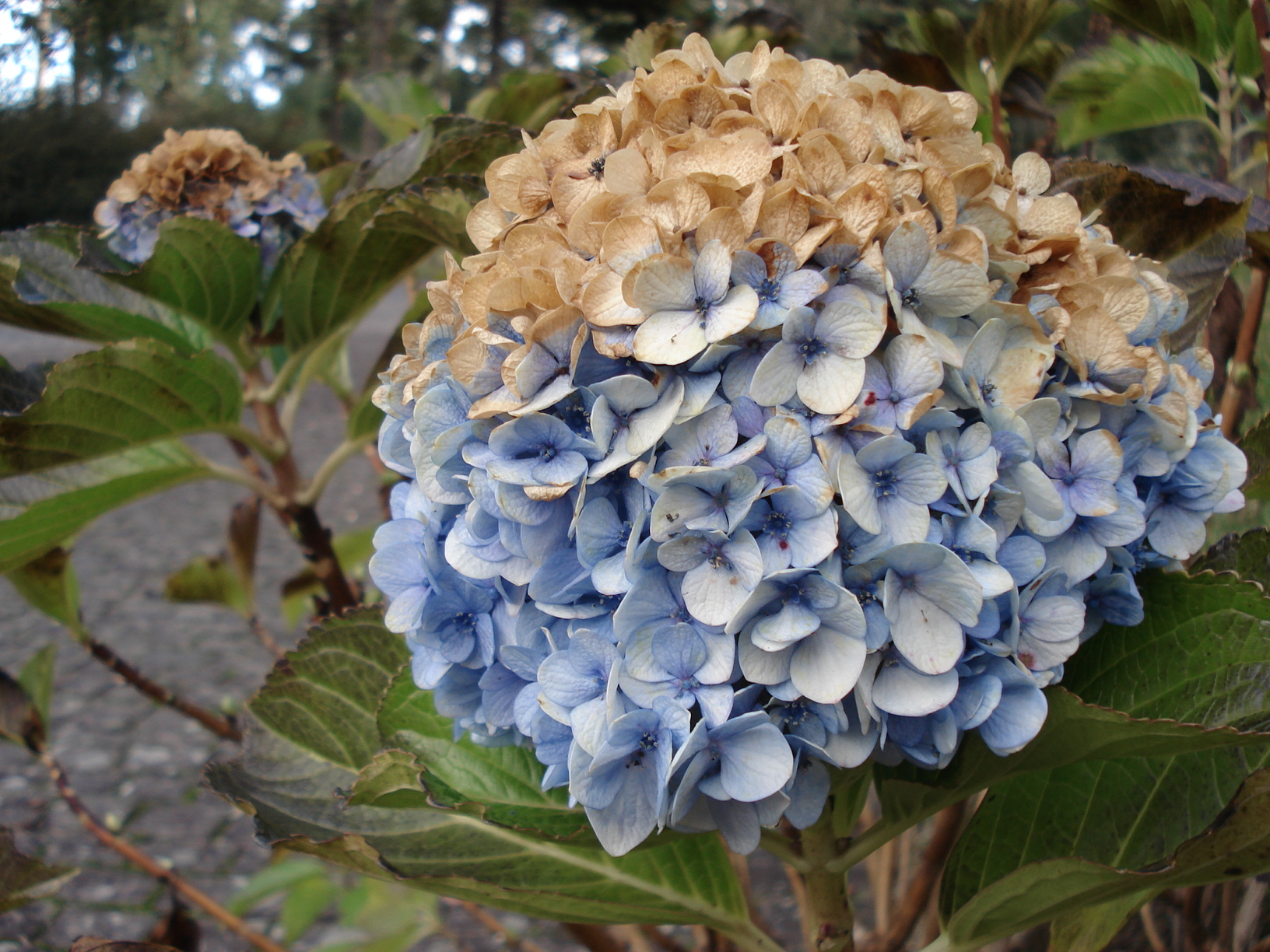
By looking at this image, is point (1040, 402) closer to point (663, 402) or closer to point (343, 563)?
point (663, 402)

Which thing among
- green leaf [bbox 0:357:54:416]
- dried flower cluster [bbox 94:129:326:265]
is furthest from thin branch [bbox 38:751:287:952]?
dried flower cluster [bbox 94:129:326:265]

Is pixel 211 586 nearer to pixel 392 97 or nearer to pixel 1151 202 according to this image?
pixel 392 97

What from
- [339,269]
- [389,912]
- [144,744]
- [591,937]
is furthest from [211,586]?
[144,744]

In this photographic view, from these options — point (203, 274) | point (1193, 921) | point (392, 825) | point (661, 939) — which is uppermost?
point (203, 274)

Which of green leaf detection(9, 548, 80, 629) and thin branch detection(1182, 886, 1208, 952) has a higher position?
green leaf detection(9, 548, 80, 629)

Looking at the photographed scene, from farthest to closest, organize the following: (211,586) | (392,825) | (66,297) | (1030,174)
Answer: (211,586)
(66,297)
(392,825)
(1030,174)

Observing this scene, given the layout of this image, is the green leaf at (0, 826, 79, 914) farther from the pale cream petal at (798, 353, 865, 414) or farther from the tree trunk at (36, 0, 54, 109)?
the tree trunk at (36, 0, 54, 109)

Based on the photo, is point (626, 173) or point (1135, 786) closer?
point (626, 173)
